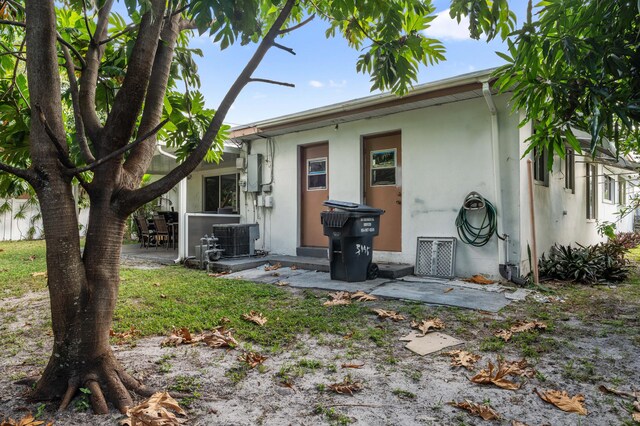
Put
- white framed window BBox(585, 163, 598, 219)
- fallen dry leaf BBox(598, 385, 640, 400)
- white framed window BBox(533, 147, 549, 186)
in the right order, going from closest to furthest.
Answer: fallen dry leaf BBox(598, 385, 640, 400), white framed window BBox(533, 147, 549, 186), white framed window BBox(585, 163, 598, 219)

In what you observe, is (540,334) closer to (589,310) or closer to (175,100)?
(589,310)

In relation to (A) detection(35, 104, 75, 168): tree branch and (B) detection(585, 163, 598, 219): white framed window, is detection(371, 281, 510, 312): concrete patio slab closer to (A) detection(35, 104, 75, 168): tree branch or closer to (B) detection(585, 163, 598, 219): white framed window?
(A) detection(35, 104, 75, 168): tree branch

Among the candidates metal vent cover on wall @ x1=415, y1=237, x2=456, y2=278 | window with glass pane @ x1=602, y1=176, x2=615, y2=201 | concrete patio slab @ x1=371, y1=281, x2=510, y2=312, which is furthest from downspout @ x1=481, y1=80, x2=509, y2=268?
window with glass pane @ x1=602, y1=176, x2=615, y2=201

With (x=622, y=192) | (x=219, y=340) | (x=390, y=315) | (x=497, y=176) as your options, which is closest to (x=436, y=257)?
(x=497, y=176)

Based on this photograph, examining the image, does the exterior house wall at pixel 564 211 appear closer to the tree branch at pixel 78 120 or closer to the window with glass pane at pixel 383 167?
the window with glass pane at pixel 383 167

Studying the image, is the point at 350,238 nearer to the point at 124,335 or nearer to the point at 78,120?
the point at 124,335

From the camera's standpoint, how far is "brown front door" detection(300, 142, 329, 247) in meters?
7.98

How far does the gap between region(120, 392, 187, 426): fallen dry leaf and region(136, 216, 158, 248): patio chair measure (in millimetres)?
9795

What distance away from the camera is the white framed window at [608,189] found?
12.4m

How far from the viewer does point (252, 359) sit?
2891mm

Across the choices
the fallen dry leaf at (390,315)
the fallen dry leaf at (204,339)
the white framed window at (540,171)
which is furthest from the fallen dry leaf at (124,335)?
the white framed window at (540,171)

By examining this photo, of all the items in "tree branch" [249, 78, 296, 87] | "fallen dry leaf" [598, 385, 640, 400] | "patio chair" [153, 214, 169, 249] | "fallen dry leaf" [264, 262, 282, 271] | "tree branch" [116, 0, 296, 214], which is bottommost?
"fallen dry leaf" [598, 385, 640, 400]

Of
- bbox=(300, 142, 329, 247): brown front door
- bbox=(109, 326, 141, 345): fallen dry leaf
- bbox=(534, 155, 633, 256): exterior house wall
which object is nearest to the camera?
bbox=(109, 326, 141, 345): fallen dry leaf

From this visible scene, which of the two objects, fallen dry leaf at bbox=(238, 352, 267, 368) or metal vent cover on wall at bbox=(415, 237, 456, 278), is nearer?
fallen dry leaf at bbox=(238, 352, 267, 368)
